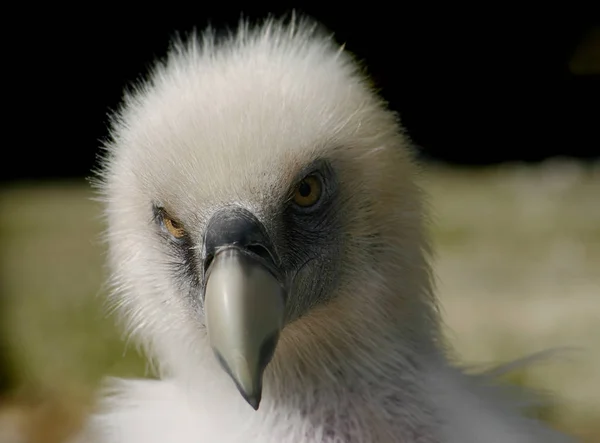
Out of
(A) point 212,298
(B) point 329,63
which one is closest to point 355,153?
(B) point 329,63

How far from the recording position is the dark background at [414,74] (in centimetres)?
568

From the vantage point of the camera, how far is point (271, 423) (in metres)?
1.37

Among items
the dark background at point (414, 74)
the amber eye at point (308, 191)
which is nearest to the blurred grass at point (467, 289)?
the dark background at point (414, 74)

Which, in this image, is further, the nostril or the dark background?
the dark background

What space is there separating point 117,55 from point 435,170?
2150 millimetres

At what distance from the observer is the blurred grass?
3.34m

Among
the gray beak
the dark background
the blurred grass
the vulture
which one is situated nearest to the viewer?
the gray beak

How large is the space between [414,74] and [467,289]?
2.29 m

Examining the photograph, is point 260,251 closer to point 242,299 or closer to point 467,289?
point 242,299

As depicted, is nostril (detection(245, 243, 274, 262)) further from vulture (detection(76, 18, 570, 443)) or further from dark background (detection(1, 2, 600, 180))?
dark background (detection(1, 2, 600, 180))

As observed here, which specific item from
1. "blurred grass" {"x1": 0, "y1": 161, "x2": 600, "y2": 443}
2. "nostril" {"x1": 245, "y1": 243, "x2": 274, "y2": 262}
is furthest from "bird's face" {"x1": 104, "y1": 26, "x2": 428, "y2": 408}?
"blurred grass" {"x1": 0, "y1": 161, "x2": 600, "y2": 443}

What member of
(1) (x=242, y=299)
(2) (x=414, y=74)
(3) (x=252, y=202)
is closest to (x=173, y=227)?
(3) (x=252, y=202)

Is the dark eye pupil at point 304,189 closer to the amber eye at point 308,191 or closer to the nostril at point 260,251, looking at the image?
the amber eye at point 308,191

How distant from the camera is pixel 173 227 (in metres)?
1.34
